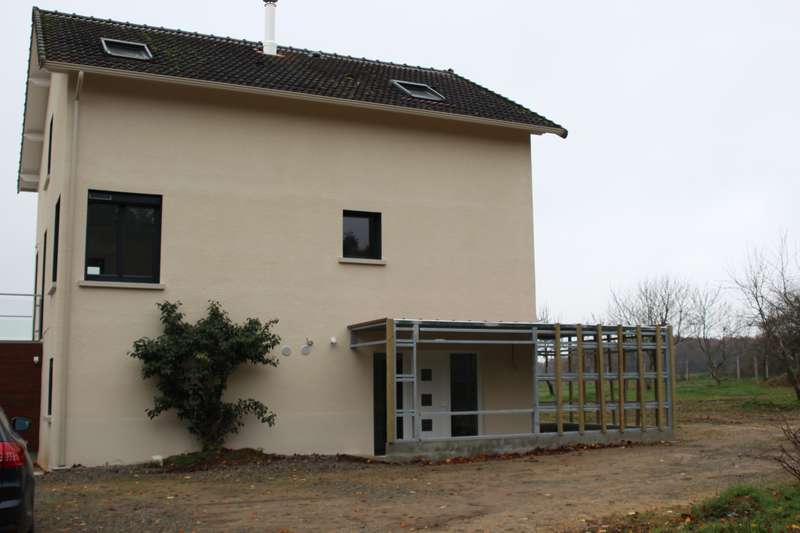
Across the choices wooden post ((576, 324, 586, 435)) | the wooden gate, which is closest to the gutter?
wooden post ((576, 324, 586, 435))

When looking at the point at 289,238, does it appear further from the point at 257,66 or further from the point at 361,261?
the point at 257,66

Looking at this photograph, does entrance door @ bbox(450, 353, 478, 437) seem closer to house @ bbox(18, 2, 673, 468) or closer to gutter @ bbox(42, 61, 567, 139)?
house @ bbox(18, 2, 673, 468)

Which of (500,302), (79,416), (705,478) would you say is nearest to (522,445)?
(500,302)

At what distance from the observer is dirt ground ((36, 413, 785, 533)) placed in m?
Answer: 9.44

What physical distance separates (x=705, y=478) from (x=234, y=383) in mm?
8421

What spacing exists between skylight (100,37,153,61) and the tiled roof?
0.49ft

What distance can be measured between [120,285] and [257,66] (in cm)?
572

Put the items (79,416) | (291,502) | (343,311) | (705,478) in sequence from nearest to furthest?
(291,502) < (705,478) < (79,416) < (343,311)

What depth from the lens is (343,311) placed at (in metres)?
17.0

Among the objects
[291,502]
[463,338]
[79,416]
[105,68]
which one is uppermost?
[105,68]

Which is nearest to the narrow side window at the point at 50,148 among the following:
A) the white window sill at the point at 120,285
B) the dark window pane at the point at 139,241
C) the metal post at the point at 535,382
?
the dark window pane at the point at 139,241

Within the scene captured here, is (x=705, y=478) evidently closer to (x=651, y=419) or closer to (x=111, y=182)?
(x=651, y=419)

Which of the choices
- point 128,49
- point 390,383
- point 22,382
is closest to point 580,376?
point 390,383

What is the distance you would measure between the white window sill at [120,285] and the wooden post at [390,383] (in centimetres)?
429
